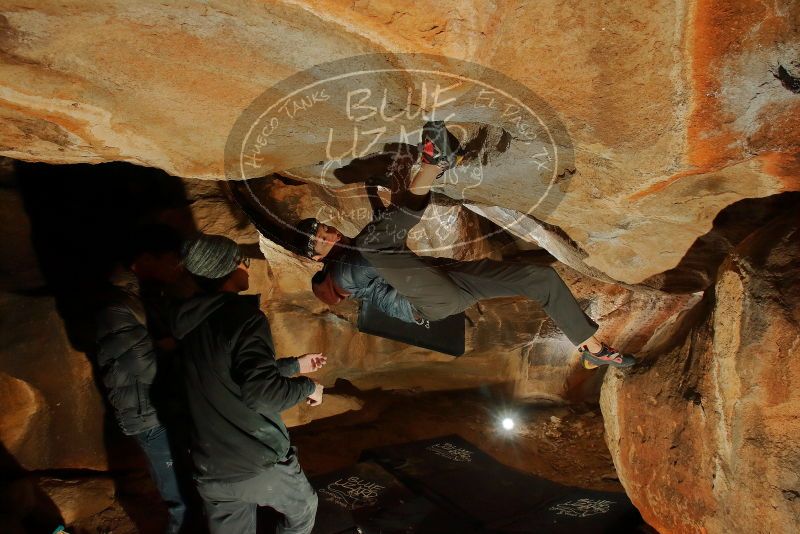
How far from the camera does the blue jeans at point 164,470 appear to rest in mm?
3234

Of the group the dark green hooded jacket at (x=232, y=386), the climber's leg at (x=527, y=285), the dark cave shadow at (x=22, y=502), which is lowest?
the dark cave shadow at (x=22, y=502)

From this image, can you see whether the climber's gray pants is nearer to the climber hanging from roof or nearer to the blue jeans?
the climber hanging from roof

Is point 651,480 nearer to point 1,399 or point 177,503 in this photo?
point 177,503

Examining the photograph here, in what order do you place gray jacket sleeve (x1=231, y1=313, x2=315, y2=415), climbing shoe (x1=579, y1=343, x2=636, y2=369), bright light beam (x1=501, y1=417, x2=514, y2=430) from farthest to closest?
bright light beam (x1=501, y1=417, x2=514, y2=430)
climbing shoe (x1=579, y1=343, x2=636, y2=369)
gray jacket sleeve (x1=231, y1=313, x2=315, y2=415)

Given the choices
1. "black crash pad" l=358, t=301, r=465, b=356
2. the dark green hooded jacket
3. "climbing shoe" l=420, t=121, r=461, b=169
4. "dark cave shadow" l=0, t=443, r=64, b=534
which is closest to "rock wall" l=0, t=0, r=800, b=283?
"climbing shoe" l=420, t=121, r=461, b=169

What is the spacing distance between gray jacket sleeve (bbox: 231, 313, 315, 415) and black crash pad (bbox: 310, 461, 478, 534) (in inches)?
76.5

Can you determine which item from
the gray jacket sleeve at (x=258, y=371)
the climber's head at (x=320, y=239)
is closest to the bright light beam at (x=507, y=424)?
the climber's head at (x=320, y=239)

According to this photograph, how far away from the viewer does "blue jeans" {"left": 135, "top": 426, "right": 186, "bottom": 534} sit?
10.6 feet

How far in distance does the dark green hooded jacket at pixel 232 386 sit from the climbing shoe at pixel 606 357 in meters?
2.08

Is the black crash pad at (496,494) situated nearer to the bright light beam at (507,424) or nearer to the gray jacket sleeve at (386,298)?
the bright light beam at (507,424)

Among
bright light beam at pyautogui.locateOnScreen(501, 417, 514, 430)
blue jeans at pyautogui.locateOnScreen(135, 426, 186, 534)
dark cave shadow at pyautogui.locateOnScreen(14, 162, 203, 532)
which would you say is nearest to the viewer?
blue jeans at pyautogui.locateOnScreen(135, 426, 186, 534)

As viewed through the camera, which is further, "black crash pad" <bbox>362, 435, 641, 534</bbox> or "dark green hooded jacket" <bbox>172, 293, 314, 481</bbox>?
"black crash pad" <bbox>362, 435, 641, 534</bbox>

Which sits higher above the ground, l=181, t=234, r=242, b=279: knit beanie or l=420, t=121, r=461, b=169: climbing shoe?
l=420, t=121, r=461, b=169: climbing shoe

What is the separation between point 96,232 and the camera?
443 cm
